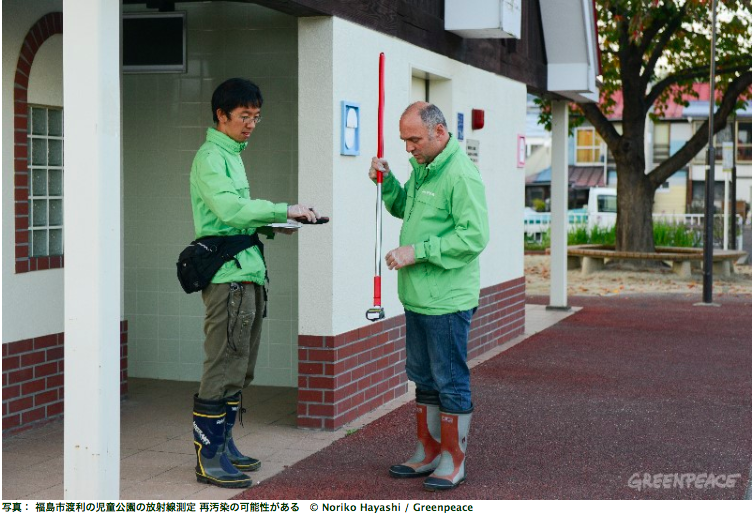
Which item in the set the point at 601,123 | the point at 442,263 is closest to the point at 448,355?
the point at 442,263

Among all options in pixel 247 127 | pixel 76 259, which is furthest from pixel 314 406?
pixel 76 259

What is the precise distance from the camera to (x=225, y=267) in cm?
578

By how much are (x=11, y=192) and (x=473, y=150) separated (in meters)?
4.80

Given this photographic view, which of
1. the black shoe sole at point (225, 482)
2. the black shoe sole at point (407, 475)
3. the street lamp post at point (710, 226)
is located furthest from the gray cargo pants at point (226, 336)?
the street lamp post at point (710, 226)

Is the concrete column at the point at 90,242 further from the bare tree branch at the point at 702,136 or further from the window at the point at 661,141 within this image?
the window at the point at 661,141

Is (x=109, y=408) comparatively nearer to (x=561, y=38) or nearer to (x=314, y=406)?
(x=314, y=406)

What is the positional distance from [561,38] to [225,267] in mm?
8613

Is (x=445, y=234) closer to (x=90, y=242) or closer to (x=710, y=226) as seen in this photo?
(x=90, y=242)

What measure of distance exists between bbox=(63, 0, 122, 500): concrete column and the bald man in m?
1.44

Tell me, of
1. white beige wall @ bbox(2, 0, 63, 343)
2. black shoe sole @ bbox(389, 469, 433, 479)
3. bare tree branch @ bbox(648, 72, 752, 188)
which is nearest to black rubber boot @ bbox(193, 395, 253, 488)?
black shoe sole @ bbox(389, 469, 433, 479)

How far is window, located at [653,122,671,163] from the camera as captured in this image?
58688mm

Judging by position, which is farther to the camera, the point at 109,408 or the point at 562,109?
the point at 562,109

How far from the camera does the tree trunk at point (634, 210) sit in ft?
71.1

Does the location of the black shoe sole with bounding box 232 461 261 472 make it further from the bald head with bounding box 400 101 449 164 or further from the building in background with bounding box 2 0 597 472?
the bald head with bounding box 400 101 449 164
